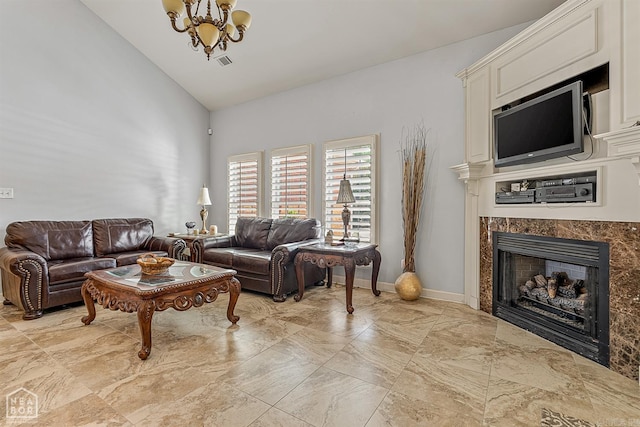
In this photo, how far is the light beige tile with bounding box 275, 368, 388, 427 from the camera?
5.51 feet

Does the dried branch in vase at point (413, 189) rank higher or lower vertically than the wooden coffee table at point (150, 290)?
higher

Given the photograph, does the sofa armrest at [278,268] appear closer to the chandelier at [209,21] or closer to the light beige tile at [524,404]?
the chandelier at [209,21]

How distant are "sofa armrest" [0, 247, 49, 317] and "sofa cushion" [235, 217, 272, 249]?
2.32 m

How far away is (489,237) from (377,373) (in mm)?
2009

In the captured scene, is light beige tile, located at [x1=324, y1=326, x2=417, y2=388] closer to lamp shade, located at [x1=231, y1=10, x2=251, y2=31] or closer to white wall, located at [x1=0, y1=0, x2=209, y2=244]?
lamp shade, located at [x1=231, y1=10, x2=251, y2=31]

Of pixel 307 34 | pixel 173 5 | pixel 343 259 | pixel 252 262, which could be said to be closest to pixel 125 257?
pixel 252 262

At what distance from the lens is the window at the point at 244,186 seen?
17.8 ft

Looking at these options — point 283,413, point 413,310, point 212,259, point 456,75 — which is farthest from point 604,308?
point 212,259

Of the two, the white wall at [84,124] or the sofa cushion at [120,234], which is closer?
the white wall at [84,124]

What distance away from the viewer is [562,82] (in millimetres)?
2646

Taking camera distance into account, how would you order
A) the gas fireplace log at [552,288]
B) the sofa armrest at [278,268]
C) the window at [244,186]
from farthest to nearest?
the window at [244,186]
the sofa armrest at [278,268]
the gas fireplace log at [552,288]

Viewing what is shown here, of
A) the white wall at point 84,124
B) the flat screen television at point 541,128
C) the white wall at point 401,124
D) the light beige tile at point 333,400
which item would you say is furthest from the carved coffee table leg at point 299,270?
the white wall at point 84,124

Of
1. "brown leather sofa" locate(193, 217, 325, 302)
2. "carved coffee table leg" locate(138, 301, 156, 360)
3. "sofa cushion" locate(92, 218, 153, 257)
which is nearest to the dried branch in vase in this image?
"brown leather sofa" locate(193, 217, 325, 302)

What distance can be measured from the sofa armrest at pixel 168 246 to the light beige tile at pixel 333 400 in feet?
10.1
